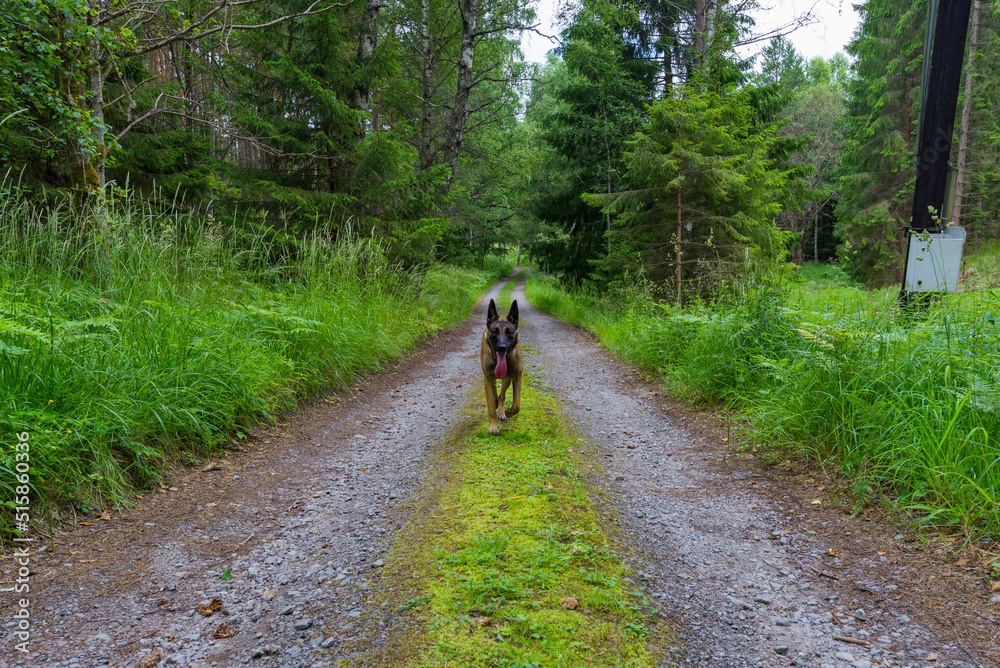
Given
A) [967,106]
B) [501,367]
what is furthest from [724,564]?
[967,106]

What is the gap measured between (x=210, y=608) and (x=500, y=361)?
9.32 ft

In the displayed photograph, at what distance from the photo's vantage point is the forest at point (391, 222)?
3.56 meters

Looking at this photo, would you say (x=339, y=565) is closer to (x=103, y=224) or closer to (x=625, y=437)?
(x=625, y=437)

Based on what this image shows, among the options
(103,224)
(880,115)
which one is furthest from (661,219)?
(880,115)

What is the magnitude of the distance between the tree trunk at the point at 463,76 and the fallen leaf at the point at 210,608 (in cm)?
1283

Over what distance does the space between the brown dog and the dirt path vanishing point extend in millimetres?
740

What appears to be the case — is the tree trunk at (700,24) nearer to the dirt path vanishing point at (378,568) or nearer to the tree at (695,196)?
the tree at (695,196)

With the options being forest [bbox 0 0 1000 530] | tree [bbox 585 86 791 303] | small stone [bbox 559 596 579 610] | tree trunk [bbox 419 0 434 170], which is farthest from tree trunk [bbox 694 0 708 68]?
small stone [bbox 559 596 579 610]

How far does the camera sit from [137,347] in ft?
13.4

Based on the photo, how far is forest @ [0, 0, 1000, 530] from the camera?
11.7 ft

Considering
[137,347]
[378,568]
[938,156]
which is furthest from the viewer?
[938,156]

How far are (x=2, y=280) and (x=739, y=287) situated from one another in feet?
26.4

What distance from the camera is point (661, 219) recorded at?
1077cm

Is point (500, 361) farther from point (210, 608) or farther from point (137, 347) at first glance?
point (137, 347)
